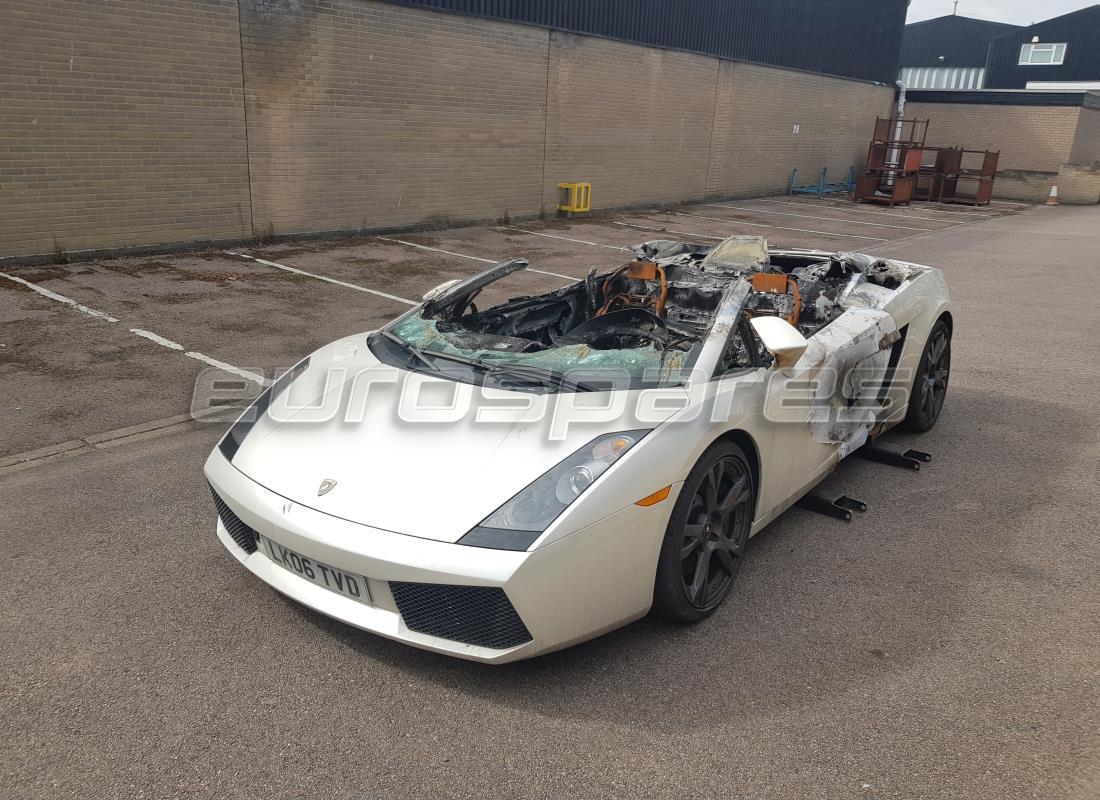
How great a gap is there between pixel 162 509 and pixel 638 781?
2.82m

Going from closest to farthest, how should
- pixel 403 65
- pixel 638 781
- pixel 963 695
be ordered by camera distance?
pixel 638 781
pixel 963 695
pixel 403 65

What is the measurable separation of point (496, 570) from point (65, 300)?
7751mm

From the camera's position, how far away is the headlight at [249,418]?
11.5ft

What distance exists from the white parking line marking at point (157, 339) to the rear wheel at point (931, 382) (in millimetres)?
5738

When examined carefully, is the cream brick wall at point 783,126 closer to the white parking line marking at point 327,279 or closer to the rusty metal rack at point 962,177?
the rusty metal rack at point 962,177

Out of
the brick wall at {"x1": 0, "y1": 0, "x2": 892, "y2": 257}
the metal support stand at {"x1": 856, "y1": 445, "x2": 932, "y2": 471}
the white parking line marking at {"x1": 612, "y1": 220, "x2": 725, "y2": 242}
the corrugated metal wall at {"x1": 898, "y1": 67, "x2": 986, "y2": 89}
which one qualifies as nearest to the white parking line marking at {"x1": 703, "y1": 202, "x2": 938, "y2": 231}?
the brick wall at {"x1": 0, "y1": 0, "x2": 892, "y2": 257}

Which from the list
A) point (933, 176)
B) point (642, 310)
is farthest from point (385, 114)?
point (933, 176)

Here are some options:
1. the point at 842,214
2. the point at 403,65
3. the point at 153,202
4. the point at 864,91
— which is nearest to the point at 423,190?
the point at 403,65

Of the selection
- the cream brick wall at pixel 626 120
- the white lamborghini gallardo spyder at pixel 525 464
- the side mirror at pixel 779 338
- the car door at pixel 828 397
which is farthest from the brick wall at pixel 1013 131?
the side mirror at pixel 779 338

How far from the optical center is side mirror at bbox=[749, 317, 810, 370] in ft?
11.6

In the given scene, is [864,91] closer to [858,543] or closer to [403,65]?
[403,65]

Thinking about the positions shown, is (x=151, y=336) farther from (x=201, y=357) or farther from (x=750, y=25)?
(x=750, y=25)

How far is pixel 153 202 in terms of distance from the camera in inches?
439

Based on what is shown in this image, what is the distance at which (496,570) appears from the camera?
2.64m
